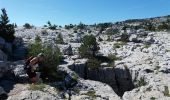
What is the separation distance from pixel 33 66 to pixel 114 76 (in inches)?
728

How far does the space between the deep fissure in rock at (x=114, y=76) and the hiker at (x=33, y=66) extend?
15273mm

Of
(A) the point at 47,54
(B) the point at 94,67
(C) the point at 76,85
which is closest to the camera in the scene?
(C) the point at 76,85

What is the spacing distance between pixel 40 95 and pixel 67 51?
25.1 meters

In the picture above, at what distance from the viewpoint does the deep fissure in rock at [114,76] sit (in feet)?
148

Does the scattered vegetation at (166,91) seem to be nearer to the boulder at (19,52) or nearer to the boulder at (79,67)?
the boulder at (79,67)

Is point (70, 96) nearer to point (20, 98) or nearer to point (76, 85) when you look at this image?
point (76, 85)

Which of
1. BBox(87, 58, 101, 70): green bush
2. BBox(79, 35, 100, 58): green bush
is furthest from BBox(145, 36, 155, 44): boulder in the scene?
BBox(87, 58, 101, 70): green bush

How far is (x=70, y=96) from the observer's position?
→ 30.4 metres

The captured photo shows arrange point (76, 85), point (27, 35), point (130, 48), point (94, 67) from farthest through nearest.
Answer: point (27, 35)
point (130, 48)
point (94, 67)
point (76, 85)

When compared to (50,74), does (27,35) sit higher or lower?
higher

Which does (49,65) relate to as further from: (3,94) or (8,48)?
(8,48)

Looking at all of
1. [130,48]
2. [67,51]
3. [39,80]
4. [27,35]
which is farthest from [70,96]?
[27,35]

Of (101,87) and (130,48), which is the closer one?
(101,87)

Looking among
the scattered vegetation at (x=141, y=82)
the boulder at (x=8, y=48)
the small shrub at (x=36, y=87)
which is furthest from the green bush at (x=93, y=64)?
the small shrub at (x=36, y=87)
